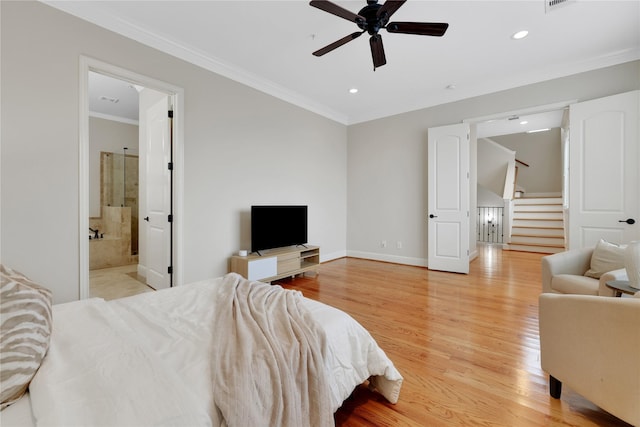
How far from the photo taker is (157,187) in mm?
3479

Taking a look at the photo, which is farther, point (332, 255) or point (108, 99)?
point (332, 255)

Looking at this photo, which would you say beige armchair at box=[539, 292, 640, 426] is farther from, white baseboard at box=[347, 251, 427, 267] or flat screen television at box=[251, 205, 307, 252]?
white baseboard at box=[347, 251, 427, 267]

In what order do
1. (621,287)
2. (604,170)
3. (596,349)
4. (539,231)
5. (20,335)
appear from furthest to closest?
(539,231), (604,170), (621,287), (596,349), (20,335)

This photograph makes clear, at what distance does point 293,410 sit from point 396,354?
1.28 meters

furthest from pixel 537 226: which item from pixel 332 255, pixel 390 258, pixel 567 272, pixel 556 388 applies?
pixel 556 388

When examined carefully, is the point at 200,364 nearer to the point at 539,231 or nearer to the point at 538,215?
the point at 539,231

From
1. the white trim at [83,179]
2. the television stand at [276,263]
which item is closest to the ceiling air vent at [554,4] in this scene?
the television stand at [276,263]

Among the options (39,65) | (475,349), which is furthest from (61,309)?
(475,349)

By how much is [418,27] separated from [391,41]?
2.78 feet

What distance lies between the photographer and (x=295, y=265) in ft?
12.9

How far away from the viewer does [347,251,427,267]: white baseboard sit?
15.9 feet

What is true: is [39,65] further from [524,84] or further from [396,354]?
[524,84]

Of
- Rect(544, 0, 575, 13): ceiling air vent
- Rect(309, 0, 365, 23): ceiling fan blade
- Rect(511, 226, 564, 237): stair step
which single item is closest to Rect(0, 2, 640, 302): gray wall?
Rect(544, 0, 575, 13): ceiling air vent

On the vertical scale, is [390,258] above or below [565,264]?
below
